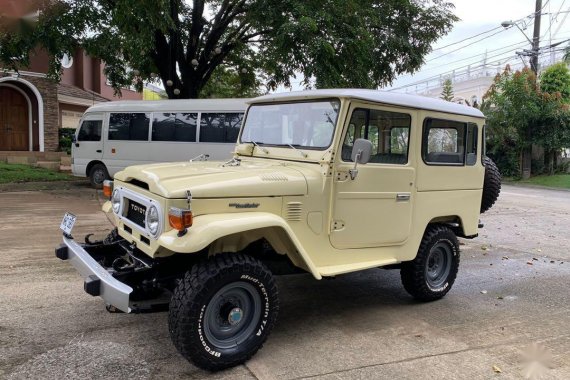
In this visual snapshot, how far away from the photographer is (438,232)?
497 cm

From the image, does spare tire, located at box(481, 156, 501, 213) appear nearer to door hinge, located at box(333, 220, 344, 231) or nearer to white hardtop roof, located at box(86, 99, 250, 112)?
door hinge, located at box(333, 220, 344, 231)

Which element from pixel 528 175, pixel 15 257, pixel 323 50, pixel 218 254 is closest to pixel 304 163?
pixel 218 254

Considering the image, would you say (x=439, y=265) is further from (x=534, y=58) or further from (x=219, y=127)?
(x=534, y=58)

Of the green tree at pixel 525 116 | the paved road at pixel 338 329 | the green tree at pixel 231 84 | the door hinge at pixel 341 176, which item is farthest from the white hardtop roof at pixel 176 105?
the green tree at pixel 525 116

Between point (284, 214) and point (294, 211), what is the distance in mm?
93

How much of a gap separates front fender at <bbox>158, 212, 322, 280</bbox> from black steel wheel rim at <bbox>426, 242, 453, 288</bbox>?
80.9 inches

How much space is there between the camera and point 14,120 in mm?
19656

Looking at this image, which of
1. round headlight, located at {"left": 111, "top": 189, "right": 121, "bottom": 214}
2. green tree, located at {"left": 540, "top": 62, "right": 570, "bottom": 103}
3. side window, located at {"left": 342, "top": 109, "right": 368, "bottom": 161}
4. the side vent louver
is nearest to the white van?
round headlight, located at {"left": 111, "top": 189, "right": 121, "bottom": 214}

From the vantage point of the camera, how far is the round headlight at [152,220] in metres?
3.43

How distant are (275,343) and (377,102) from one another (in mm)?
2195

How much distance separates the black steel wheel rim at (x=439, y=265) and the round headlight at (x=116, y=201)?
10.1ft

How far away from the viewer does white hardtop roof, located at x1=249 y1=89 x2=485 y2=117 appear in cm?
416

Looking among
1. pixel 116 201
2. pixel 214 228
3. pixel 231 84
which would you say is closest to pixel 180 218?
pixel 214 228

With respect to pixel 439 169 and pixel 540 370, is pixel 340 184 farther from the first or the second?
pixel 540 370
